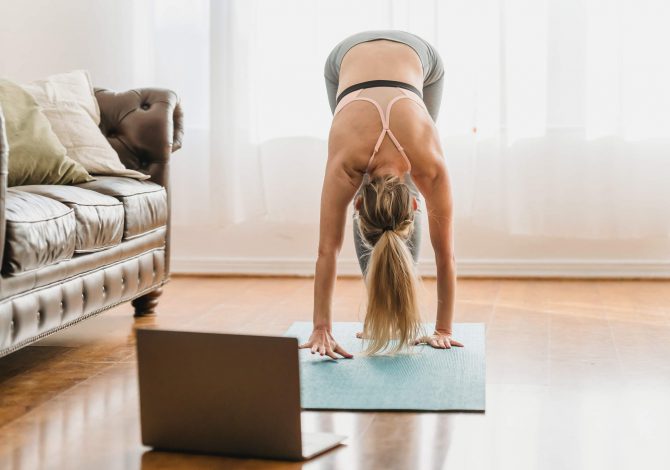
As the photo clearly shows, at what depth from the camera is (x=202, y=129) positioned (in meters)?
4.60

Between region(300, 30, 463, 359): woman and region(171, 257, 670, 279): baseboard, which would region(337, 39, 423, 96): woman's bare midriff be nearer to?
region(300, 30, 463, 359): woman

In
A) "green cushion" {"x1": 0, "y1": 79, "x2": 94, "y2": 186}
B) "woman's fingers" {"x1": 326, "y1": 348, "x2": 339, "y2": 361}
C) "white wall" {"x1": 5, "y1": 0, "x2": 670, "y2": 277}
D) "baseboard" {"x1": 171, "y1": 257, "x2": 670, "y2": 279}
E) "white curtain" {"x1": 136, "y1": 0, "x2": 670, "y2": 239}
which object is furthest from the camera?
"white wall" {"x1": 5, "y1": 0, "x2": 670, "y2": 277}

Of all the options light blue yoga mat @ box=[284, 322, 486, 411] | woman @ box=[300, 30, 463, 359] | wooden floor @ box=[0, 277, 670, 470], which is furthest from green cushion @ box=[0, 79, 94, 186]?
light blue yoga mat @ box=[284, 322, 486, 411]

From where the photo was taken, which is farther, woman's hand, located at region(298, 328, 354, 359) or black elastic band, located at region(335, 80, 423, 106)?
black elastic band, located at region(335, 80, 423, 106)

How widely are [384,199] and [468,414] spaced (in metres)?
0.68

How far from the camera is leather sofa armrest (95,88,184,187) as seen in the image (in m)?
3.52

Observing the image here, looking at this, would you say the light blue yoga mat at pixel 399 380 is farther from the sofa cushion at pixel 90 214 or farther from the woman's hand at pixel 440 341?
the sofa cushion at pixel 90 214

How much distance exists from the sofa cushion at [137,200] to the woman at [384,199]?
2.28 ft

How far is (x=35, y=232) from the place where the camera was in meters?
2.45

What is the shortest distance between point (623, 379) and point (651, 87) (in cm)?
210

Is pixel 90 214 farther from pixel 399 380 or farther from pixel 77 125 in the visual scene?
pixel 399 380

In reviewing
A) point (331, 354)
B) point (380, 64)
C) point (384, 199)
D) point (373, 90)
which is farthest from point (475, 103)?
point (331, 354)

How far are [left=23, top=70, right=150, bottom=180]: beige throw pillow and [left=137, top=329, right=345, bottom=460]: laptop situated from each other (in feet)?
5.09

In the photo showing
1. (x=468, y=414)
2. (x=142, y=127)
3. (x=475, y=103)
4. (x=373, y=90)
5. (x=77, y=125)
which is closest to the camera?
(x=468, y=414)
